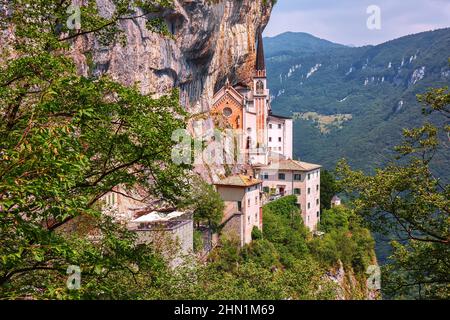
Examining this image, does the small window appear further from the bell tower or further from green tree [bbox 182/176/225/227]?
green tree [bbox 182/176/225/227]

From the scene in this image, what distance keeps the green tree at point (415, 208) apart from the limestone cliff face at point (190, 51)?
17103 millimetres

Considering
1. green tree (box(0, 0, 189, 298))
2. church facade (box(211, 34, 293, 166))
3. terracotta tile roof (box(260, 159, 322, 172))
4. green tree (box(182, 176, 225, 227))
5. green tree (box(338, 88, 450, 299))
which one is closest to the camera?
green tree (box(0, 0, 189, 298))

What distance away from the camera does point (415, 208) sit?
592 inches

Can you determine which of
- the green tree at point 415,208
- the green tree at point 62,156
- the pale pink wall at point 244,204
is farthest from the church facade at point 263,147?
the green tree at point 62,156

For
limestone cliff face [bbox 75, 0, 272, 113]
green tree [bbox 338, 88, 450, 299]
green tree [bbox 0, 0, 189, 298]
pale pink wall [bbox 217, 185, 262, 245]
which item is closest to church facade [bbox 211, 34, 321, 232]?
pale pink wall [bbox 217, 185, 262, 245]

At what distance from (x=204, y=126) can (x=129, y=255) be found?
44235 mm

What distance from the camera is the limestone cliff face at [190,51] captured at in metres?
39.8

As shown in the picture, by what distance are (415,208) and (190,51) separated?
39236 millimetres

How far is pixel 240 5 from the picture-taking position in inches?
2549

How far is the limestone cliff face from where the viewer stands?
3981 centimetres

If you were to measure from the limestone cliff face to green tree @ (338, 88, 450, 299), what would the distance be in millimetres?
17103

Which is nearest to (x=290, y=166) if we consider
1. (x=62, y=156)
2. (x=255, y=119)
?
(x=255, y=119)

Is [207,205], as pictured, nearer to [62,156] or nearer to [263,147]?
[263,147]

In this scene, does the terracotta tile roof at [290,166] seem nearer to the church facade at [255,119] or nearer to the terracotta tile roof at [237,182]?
the church facade at [255,119]
